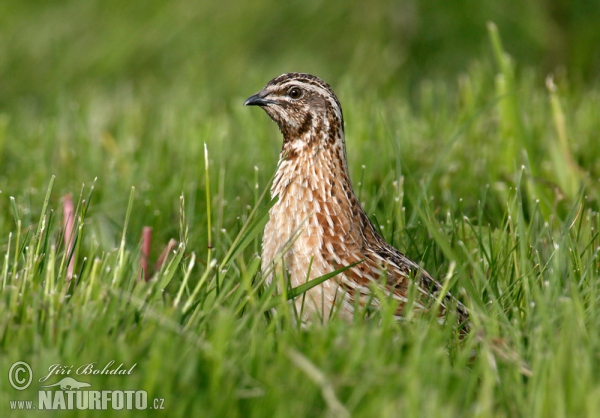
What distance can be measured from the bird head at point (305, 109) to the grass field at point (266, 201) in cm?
44

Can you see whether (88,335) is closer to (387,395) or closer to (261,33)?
(387,395)

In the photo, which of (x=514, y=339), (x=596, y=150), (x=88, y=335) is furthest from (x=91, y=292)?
(x=596, y=150)

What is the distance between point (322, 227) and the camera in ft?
14.0

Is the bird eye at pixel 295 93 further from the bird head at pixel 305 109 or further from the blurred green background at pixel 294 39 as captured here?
the blurred green background at pixel 294 39

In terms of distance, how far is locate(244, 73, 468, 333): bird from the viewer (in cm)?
401

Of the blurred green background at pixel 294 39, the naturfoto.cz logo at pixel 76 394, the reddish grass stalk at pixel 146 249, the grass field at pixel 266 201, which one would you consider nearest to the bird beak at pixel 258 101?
the grass field at pixel 266 201

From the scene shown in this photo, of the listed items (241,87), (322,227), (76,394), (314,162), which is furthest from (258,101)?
(241,87)

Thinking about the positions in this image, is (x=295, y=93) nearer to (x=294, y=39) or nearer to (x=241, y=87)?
(x=241, y=87)

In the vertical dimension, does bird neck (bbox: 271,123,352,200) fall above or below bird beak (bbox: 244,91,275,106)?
below

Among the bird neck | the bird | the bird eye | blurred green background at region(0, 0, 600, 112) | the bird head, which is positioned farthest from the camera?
blurred green background at region(0, 0, 600, 112)

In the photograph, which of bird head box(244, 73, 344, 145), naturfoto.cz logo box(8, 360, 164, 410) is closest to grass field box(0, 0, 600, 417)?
naturfoto.cz logo box(8, 360, 164, 410)

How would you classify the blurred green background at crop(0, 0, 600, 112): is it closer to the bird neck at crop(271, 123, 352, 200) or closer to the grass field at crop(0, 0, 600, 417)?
the grass field at crop(0, 0, 600, 417)

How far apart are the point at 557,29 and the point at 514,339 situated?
272 inches

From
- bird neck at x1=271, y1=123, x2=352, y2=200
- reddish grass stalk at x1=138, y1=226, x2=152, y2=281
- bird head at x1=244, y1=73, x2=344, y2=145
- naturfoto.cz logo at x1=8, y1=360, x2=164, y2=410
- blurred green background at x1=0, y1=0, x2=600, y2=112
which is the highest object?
blurred green background at x1=0, y1=0, x2=600, y2=112
